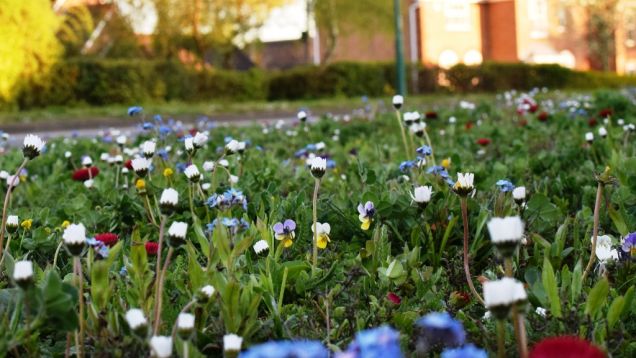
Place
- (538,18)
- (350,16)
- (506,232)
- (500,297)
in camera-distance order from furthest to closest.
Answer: (538,18) → (350,16) → (506,232) → (500,297)

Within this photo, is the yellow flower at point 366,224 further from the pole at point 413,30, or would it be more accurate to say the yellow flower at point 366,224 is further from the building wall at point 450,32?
the pole at point 413,30

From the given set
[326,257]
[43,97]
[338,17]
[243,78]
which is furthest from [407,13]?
[326,257]

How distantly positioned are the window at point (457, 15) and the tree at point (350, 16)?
730 centimetres

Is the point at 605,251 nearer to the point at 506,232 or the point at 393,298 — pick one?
the point at 393,298

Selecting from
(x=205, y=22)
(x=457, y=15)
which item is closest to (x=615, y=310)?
(x=205, y=22)

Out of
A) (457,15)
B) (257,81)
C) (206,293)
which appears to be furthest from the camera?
(457,15)

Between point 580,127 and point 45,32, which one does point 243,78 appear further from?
point 580,127

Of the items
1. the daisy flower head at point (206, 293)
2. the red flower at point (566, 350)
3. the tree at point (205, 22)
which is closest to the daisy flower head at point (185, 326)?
the daisy flower head at point (206, 293)

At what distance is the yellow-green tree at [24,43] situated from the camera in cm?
2089

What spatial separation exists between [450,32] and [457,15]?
1.24 metres

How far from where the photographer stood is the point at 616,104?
25.4 feet

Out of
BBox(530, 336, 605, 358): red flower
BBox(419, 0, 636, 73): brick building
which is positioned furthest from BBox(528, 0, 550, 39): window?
BBox(530, 336, 605, 358): red flower

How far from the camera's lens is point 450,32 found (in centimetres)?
3994

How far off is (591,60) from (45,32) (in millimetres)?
34769
